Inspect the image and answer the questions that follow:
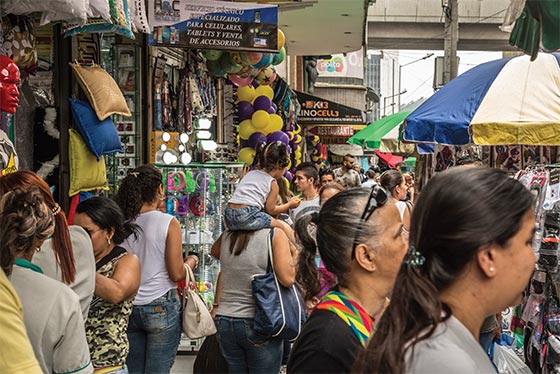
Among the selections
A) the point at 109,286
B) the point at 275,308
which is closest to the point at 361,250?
the point at 109,286

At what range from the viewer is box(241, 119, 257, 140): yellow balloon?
1542 cm

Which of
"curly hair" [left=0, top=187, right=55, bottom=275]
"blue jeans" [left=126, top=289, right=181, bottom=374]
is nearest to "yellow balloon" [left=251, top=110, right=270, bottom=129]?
"blue jeans" [left=126, top=289, right=181, bottom=374]

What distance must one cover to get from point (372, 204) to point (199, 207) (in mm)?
6377

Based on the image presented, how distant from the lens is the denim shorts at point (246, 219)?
249 inches

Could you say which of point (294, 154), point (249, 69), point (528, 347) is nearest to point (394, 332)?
point (528, 347)

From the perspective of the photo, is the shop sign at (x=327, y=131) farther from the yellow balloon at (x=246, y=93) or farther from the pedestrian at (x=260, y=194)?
the pedestrian at (x=260, y=194)

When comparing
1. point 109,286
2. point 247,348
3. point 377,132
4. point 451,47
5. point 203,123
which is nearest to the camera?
point 109,286

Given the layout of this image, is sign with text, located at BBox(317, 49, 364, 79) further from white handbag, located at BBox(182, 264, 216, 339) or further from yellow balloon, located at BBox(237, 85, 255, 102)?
white handbag, located at BBox(182, 264, 216, 339)

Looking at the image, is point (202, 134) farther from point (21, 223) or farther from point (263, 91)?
point (21, 223)

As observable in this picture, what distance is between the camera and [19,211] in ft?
11.9

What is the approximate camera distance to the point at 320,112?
29359 millimetres

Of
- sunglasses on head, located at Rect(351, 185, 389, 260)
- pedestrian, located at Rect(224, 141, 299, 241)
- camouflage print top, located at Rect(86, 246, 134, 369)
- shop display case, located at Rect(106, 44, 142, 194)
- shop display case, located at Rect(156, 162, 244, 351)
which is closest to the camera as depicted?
sunglasses on head, located at Rect(351, 185, 389, 260)

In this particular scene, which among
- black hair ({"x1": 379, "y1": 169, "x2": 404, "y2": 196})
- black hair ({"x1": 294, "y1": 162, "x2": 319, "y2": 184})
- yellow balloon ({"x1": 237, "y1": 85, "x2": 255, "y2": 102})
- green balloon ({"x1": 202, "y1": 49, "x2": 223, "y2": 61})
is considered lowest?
black hair ({"x1": 379, "y1": 169, "x2": 404, "y2": 196})

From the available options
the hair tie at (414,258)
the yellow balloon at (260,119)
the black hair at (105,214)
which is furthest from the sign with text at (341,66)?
the hair tie at (414,258)
